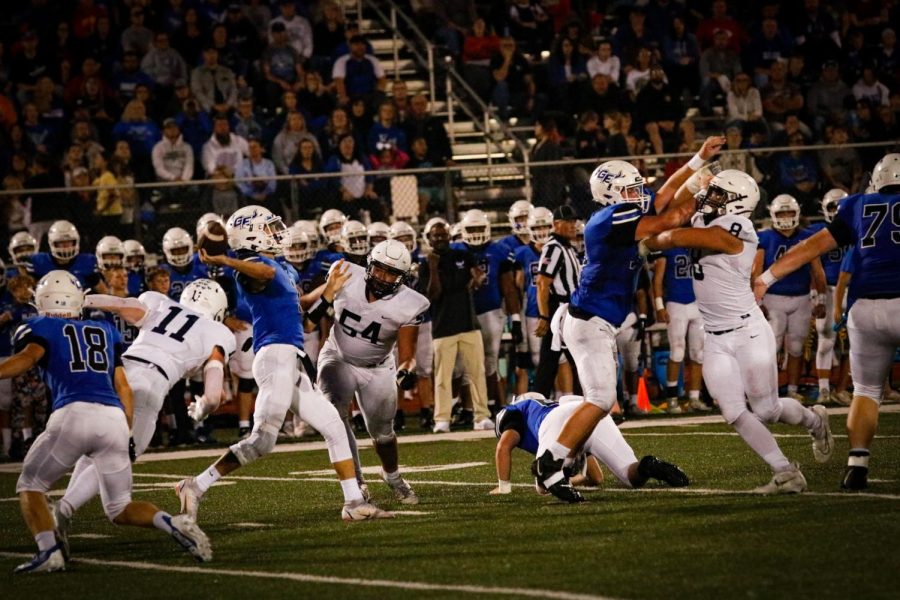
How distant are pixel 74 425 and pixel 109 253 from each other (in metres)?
7.38

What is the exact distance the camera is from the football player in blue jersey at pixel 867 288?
8055 millimetres

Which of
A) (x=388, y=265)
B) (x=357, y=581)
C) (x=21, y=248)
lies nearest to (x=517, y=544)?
(x=357, y=581)

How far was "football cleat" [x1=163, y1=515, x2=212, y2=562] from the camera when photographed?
6977 millimetres

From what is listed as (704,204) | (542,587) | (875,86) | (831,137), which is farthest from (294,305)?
(875,86)

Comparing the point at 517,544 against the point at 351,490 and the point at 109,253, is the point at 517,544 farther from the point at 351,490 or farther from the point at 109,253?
the point at 109,253

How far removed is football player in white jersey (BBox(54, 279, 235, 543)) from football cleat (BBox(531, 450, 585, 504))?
1.97 metres

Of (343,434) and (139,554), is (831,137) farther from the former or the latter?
(139,554)

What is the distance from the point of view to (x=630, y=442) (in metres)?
11.5

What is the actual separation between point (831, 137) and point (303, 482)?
31.1ft

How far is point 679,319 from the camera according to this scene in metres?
14.7

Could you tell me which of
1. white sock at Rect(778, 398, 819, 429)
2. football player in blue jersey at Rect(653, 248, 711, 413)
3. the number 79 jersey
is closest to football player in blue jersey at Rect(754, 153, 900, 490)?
the number 79 jersey

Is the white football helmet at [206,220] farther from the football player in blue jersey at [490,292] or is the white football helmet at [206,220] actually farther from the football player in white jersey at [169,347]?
the football player in white jersey at [169,347]

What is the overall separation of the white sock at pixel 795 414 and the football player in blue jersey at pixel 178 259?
728cm

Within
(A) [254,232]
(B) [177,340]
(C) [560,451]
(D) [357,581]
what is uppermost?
(A) [254,232]
